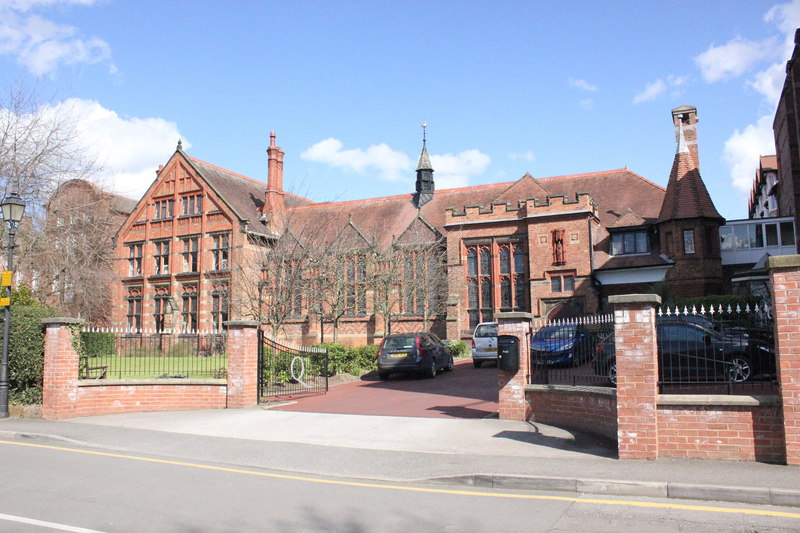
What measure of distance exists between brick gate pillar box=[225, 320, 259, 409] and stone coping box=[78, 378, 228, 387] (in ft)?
1.20

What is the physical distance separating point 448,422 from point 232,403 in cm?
553

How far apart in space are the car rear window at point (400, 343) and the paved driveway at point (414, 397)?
1.11 metres

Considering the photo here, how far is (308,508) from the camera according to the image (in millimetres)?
6469

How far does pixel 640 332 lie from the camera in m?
8.66

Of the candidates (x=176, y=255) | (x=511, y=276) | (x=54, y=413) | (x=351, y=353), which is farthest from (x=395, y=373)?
(x=176, y=255)

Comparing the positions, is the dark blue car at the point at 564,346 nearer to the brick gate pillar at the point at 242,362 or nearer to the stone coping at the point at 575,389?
the stone coping at the point at 575,389

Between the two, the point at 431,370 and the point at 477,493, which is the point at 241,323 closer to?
the point at 431,370

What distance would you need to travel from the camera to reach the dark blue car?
446 inches

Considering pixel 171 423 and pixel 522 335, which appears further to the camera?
pixel 171 423

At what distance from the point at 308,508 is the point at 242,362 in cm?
836

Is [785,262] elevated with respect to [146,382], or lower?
elevated

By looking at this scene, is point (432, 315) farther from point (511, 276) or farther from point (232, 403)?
point (232, 403)

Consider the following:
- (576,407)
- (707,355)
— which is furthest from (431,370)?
(707,355)

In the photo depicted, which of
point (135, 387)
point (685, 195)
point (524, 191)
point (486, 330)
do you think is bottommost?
point (135, 387)
